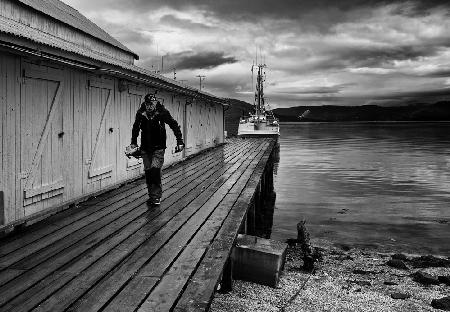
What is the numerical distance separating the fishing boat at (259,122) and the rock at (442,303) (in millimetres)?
39491

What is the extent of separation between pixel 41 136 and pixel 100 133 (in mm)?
2201

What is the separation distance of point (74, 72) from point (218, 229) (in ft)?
12.9

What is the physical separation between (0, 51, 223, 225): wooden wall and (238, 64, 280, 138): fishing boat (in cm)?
3679

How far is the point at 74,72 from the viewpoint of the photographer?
780 cm

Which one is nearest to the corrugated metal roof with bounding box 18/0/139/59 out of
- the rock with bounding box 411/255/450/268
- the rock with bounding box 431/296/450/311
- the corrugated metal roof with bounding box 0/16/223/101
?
the corrugated metal roof with bounding box 0/16/223/101

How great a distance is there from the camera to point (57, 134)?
7250mm

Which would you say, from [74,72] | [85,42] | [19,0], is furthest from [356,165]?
[74,72]

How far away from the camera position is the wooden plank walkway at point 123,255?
3752mm

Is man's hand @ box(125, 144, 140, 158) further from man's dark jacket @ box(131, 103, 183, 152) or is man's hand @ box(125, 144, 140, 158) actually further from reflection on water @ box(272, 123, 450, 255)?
reflection on water @ box(272, 123, 450, 255)

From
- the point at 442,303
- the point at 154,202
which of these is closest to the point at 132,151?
the point at 154,202

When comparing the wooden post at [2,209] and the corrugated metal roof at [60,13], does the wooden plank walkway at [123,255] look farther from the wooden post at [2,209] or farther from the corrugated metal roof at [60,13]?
the corrugated metal roof at [60,13]

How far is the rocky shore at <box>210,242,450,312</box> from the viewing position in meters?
6.34

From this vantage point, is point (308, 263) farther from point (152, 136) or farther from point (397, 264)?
point (152, 136)

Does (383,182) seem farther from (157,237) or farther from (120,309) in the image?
(120,309)
